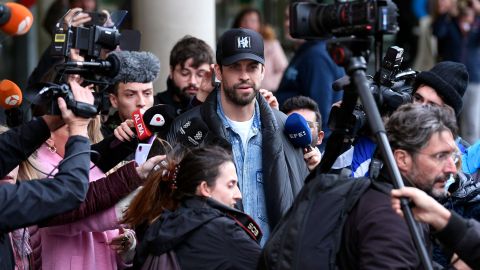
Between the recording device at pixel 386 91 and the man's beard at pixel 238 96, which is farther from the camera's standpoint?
the man's beard at pixel 238 96

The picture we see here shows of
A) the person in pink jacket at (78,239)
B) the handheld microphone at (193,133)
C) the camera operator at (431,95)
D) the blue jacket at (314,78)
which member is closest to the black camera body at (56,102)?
the person in pink jacket at (78,239)

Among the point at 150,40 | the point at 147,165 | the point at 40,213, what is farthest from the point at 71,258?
the point at 150,40

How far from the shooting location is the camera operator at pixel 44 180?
4.33m

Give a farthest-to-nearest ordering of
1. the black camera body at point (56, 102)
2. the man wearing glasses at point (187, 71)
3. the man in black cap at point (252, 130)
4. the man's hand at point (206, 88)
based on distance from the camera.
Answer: the man wearing glasses at point (187, 71) → the man's hand at point (206, 88) → the man in black cap at point (252, 130) → the black camera body at point (56, 102)

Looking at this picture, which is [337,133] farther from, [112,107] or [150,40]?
[150,40]

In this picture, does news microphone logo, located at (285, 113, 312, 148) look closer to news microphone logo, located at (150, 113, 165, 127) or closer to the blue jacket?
news microphone logo, located at (150, 113, 165, 127)

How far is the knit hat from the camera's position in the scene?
243 inches

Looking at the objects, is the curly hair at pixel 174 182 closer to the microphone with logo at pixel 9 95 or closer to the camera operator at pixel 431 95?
the microphone with logo at pixel 9 95

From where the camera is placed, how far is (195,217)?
4676 mm

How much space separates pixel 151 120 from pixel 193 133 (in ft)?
0.88

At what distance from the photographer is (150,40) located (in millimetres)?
9078

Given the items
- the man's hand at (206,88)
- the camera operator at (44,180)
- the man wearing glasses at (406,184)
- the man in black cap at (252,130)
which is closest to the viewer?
the man wearing glasses at (406,184)

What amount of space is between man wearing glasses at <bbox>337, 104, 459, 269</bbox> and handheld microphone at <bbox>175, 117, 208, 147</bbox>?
4.98 feet

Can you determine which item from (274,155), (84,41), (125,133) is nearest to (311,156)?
(274,155)
